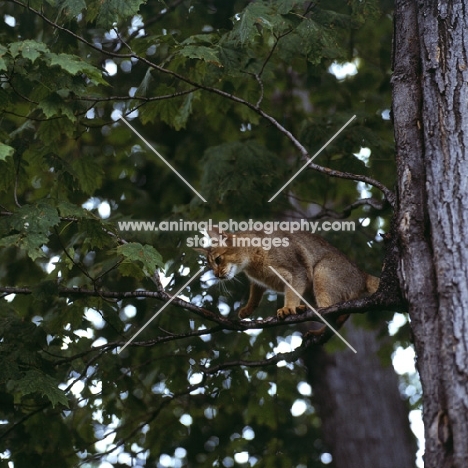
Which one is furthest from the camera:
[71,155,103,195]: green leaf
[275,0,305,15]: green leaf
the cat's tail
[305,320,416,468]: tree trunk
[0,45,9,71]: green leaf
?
[305,320,416,468]: tree trunk

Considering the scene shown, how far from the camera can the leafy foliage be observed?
15.0ft

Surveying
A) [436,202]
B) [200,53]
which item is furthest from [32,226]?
→ [436,202]

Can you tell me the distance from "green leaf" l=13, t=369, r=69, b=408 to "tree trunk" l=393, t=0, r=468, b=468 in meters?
2.08

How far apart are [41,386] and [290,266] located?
2.24 metres

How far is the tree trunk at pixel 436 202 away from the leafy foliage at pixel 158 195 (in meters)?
0.83

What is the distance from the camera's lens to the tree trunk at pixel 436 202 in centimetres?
322

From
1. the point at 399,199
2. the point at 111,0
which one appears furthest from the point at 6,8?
the point at 399,199

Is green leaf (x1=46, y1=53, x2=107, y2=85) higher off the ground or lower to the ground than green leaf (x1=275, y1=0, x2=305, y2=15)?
lower

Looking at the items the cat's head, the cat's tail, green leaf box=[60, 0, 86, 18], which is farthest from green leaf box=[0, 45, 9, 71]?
the cat's tail

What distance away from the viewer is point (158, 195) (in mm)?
8484

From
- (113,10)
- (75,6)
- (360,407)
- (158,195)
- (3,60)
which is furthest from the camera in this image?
(158,195)

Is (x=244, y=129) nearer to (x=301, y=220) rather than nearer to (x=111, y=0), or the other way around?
(x=301, y=220)

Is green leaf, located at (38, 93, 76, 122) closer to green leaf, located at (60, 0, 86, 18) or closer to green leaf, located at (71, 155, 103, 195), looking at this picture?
green leaf, located at (60, 0, 86, 18)

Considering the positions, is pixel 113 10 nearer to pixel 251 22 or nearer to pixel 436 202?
pixel 251 22
